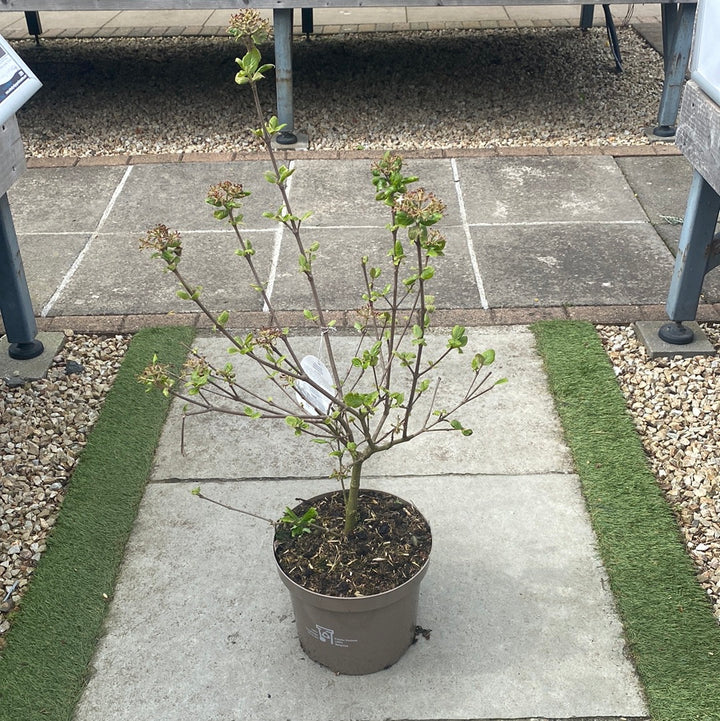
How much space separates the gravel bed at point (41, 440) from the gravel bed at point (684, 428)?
2712 mm

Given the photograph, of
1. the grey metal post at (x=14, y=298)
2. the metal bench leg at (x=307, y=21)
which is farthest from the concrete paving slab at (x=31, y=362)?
the metal bench leg at (x=307, y=21)

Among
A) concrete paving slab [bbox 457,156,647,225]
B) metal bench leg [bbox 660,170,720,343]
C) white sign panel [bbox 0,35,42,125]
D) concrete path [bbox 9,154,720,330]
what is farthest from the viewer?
concrete paving slab [bbox 457,156,647,225]

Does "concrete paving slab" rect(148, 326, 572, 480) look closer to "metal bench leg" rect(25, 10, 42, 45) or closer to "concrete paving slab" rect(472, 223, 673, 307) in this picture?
"concrete paving slab" rect(472, 223, 673, 307)

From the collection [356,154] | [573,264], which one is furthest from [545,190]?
[356,154]

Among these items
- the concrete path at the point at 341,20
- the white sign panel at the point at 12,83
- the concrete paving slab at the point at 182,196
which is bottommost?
the concrete paving slab at the point at 182,196

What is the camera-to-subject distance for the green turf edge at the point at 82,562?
319 centimetres

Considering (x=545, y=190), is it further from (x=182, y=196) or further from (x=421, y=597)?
(x=421, y=597)

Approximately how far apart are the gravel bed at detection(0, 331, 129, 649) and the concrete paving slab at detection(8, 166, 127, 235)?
61.2 inches

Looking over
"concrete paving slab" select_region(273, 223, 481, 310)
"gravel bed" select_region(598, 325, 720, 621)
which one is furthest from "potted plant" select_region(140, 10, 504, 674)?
"concrete paving slab" select_region(273, 223, 481, 310)

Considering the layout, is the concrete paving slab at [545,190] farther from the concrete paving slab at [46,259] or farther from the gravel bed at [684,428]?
the concrete paving slab at [46,259]

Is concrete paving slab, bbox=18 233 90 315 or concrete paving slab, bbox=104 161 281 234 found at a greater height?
concrete paving slab, bbox=104 161 281 234

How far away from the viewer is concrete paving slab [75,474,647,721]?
310 centimetres

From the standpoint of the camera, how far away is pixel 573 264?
18.7ft

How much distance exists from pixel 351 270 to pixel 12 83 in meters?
2.32
